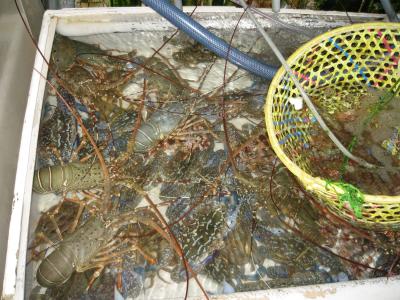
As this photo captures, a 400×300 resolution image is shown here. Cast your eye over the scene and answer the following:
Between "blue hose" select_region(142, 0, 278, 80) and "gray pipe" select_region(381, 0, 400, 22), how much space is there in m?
0.75

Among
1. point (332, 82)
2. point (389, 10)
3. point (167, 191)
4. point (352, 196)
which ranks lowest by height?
point (167, 191)

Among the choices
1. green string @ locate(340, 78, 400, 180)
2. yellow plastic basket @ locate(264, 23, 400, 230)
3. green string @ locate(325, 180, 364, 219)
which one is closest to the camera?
green string @ locate(325, 180, 364, 219)

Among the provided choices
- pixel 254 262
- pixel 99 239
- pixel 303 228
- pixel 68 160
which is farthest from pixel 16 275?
pixel 303 228

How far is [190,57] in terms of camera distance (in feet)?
8.74

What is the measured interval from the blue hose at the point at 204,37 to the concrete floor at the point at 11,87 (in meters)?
0.78

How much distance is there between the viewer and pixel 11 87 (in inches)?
77.2

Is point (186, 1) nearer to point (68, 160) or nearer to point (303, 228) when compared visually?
point (68, 160)

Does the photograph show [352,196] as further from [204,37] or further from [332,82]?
[204,37]

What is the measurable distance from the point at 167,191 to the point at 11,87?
3.53 feet

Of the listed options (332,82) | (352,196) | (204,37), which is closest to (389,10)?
(332,82)

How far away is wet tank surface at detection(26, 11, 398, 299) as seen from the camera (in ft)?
6.15

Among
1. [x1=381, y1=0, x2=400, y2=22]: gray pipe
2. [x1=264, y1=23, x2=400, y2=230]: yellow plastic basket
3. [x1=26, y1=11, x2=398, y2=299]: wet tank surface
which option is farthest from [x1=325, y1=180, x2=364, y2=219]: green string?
[x1=381, y1=0, x2=400, y2=22]: gray pipe

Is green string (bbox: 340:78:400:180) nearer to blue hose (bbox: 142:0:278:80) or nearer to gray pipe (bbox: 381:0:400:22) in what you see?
gray pipe (bbox: 381:0:400:22)

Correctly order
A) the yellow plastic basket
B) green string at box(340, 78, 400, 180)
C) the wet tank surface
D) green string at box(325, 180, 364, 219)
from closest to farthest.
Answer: green string at box(325, 180, 364, 219)
the yellow plastic basket
the wet tank surface
green string at box(340, 78, 400, 180)
